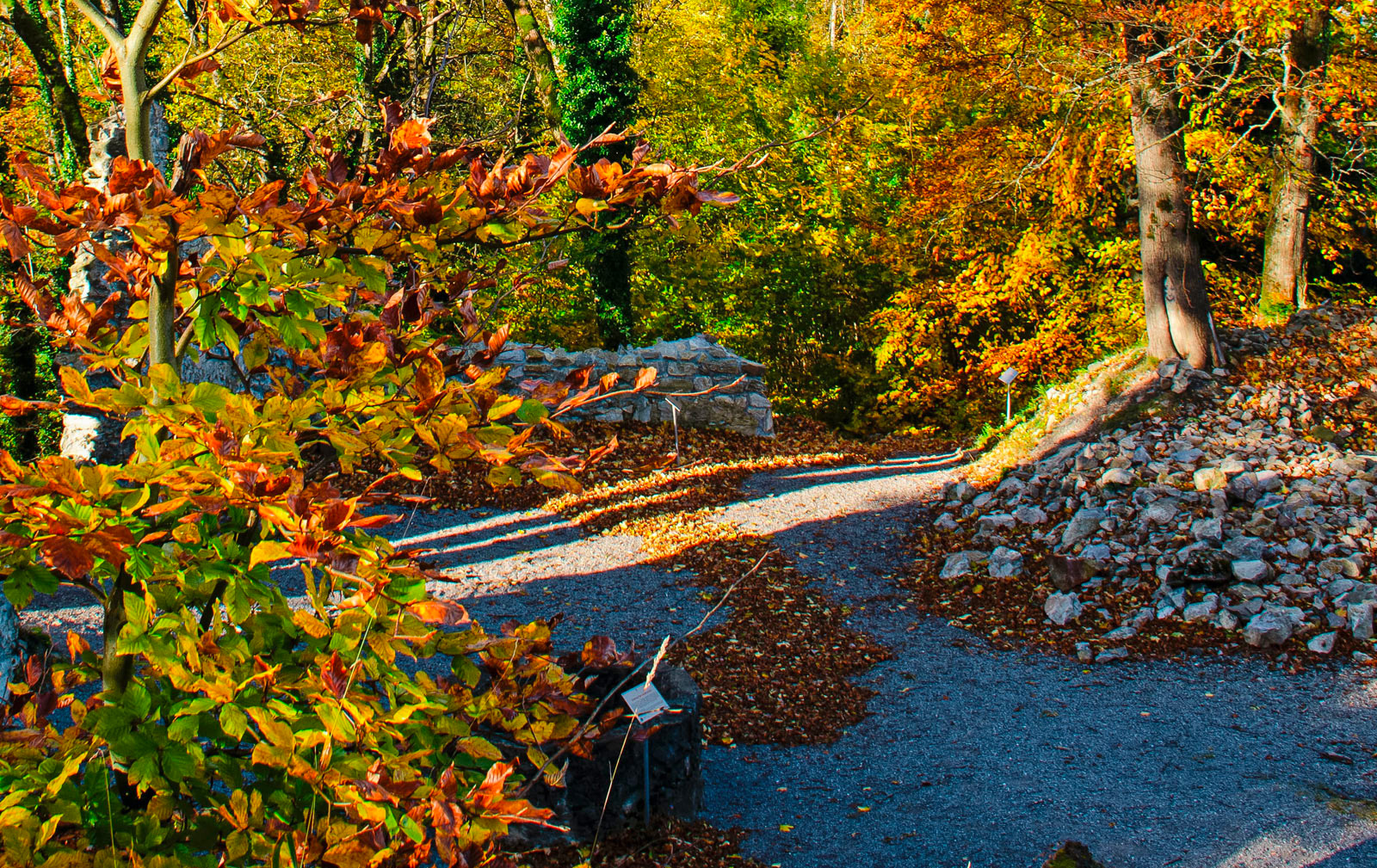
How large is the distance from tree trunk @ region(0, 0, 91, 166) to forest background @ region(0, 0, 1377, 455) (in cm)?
5

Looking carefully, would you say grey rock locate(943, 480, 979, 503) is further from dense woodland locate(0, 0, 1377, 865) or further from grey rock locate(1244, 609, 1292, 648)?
grey rock locate(1244, 609, 1292, 648)

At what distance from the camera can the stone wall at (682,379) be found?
11.9m

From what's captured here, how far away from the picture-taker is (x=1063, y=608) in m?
6.60

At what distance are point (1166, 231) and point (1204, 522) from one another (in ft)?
11.5

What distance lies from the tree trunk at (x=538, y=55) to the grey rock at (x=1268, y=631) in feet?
35.4

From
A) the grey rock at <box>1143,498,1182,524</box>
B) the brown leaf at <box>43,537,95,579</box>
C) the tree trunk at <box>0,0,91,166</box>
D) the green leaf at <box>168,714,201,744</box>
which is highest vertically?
the tree trunk at <box>0,0,91,166</box>

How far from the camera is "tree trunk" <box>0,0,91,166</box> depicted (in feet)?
31.8

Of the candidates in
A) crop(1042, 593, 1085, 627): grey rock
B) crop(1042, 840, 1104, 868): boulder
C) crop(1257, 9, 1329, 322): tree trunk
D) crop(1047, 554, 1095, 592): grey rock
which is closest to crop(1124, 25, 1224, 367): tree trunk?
crop(1257, 9, 1329, 322): tree trunk

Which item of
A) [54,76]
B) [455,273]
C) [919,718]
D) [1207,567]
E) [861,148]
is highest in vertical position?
[54,76]

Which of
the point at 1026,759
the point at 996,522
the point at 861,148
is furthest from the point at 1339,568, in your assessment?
the point at 861,148

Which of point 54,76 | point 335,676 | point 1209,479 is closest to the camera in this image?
point 335,676

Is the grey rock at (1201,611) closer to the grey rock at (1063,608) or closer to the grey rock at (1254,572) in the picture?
the grey rock at (1254,572)

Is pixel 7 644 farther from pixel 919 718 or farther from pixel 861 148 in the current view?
pixel 861 148

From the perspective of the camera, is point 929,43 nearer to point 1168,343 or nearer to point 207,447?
point 1168,343
